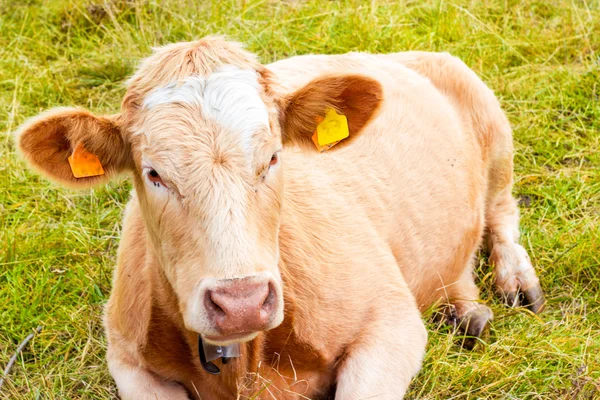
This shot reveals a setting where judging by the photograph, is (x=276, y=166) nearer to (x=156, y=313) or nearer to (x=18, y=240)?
(x=156, y=313)

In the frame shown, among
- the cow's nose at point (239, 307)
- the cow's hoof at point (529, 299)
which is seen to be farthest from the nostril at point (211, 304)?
the cow's hoof at point (529, 299)

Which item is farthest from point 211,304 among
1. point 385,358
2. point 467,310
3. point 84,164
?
point 467,310

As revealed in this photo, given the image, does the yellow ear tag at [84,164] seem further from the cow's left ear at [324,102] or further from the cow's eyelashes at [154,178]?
the cow's left ear at [324,102]

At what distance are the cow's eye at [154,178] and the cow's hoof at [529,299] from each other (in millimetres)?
2522

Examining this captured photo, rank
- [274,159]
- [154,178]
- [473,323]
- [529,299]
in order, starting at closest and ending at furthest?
[154,178] < [274,159] < [473,323] < [529,299]

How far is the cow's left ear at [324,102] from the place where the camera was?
3.83 m

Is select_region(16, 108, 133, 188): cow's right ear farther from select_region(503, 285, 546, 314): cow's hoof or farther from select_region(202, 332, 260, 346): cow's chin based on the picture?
select_region(503, 285, 546, 314): cow's hoof

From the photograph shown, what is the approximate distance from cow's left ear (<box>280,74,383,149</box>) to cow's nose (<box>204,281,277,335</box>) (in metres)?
0.95

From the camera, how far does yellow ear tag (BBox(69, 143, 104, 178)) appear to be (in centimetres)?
366

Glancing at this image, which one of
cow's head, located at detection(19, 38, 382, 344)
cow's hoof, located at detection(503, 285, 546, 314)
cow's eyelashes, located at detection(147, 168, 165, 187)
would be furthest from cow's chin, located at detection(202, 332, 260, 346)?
cow's hoof, located at detection(503, 285, 546, 314)

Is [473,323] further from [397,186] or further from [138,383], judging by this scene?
[138,383]

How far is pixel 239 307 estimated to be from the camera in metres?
3.08

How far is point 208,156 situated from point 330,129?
820mm

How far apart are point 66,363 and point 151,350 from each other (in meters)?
0.85
